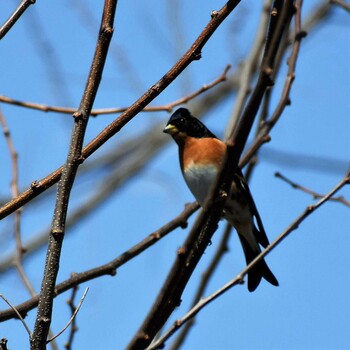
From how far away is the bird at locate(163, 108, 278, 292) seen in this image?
3.88 metres

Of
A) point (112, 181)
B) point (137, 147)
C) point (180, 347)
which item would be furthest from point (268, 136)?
point (137, 147)

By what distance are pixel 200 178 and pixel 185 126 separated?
1.57ft

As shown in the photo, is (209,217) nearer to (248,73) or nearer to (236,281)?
(236,281)

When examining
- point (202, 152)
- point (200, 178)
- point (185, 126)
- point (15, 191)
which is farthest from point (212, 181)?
point (15, 191)

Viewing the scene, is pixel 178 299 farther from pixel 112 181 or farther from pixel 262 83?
pixel 112 181

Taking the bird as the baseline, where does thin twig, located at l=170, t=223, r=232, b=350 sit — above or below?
below

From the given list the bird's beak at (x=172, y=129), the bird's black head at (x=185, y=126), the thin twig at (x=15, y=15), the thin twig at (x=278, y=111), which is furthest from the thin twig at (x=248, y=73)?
the thin twig at (x=15, y=15)

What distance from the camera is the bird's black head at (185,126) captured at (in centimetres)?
437

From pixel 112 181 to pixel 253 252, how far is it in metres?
4.91

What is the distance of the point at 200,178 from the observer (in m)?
4.01

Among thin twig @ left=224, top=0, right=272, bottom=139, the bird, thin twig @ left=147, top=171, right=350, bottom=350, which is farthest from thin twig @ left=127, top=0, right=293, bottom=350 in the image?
the bird

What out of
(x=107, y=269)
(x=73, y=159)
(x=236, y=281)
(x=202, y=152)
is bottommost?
(x=236, y=281)

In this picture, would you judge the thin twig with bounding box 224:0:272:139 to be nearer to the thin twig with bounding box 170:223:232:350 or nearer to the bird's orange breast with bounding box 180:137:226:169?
the bird's orange breast with bounding box 180:137:226:169

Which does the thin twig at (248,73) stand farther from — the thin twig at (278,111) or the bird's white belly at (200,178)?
the bird's white belly at (200,178)
